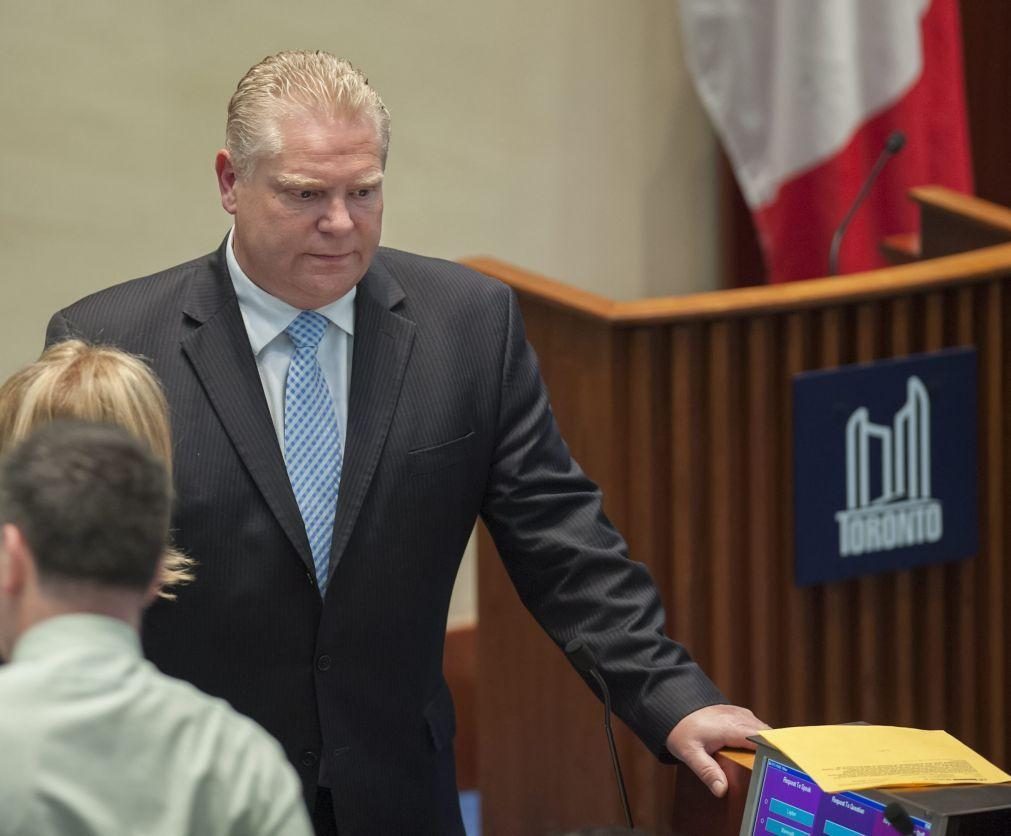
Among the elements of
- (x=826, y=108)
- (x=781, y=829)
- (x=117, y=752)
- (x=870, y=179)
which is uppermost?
(x=826, y=108)

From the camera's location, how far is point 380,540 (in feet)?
6.99

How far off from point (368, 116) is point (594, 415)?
1.51 meters

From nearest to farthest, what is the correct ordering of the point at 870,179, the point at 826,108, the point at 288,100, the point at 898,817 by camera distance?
the point at 898,817
the point at 288,100
the point at 870,179
the point at 826,108

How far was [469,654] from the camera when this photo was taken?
440 centimetres

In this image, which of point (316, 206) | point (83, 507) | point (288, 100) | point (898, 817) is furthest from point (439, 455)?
point (83, 507)

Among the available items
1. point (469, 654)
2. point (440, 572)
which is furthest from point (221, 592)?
point (469, 654)

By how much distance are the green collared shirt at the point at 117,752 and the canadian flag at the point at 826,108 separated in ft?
12.0

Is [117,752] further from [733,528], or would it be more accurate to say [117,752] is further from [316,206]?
[733,528]

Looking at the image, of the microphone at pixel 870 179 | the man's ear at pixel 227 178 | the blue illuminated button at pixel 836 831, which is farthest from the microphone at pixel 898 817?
the microphone at pixel 870 179

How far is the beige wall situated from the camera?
12.3ft

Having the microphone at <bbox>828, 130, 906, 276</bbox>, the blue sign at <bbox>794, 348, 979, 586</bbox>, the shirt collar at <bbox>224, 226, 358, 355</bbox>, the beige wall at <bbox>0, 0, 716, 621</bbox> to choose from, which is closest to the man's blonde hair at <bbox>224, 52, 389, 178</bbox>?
the shirt collar at <bbox>224, 226, 358, 355</bbox>

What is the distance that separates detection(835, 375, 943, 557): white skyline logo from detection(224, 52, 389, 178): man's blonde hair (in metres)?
1.69

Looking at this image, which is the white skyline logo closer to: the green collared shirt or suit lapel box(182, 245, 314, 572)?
suit lapel box(182, 245, 314, 572)

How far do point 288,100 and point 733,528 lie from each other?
1.79m
